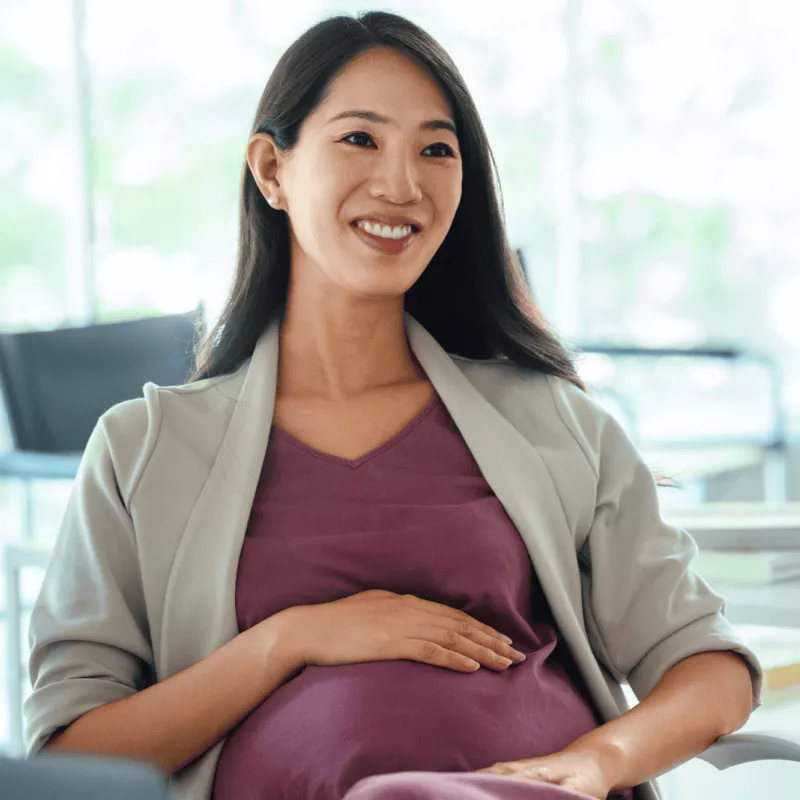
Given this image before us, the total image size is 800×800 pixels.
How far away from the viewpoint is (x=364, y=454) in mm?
1361

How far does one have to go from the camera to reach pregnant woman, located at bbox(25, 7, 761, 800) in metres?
1.18

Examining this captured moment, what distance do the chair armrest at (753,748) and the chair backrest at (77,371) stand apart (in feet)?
5.79

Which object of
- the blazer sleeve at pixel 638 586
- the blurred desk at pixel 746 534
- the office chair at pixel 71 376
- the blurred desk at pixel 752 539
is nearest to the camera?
the blazer sleeve at pixel 638 586

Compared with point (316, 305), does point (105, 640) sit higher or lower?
lower

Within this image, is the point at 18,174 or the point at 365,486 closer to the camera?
the point at 365,486

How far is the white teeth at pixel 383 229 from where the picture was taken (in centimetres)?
135

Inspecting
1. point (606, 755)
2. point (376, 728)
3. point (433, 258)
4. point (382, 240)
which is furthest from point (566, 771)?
point (433, 258)

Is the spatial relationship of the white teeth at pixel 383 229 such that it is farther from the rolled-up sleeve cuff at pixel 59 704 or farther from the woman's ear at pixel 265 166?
the rolled-up sleeve cuff at pixel 59 704

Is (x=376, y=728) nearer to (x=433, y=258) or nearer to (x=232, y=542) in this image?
(x=232, y=542)

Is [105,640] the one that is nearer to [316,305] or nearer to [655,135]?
[316,305]

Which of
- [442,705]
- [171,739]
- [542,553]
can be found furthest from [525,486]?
[171,739]

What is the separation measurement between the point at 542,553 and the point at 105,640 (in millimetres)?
454

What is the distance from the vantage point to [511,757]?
1158mm

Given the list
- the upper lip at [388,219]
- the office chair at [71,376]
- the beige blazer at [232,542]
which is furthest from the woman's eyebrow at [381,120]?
the office chair at [71,376]
